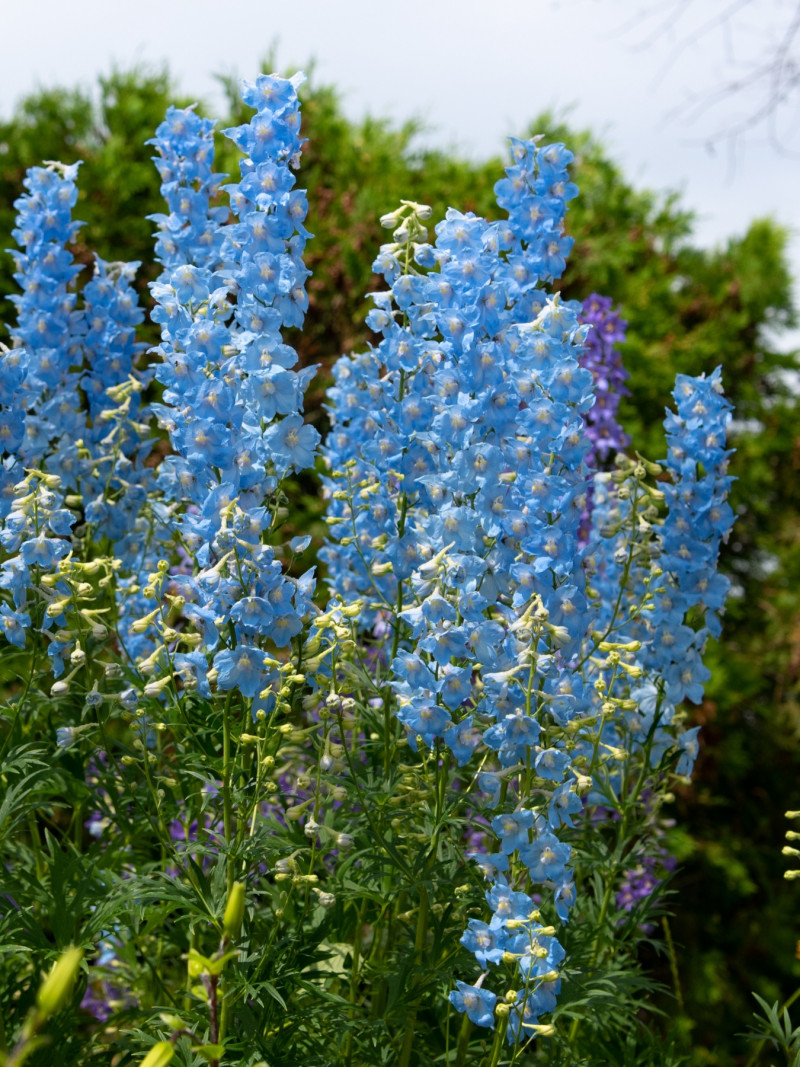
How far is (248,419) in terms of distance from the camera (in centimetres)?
246

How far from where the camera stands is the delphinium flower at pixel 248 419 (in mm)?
2285

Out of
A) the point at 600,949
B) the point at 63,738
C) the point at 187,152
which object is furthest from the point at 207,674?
the point at 187,152

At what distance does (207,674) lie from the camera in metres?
2.38

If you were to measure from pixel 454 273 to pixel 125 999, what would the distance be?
2.51 m

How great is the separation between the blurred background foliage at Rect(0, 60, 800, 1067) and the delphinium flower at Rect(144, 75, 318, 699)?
8.89 ft

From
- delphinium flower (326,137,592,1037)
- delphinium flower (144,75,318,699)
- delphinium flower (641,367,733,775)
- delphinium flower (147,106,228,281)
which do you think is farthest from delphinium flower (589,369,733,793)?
delphinium flower (147,106,228,281)

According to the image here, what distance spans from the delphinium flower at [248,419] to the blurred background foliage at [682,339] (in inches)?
107

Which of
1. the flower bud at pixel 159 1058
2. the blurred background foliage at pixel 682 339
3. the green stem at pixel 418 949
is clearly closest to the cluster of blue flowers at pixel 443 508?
the green stem at pixel 418 949

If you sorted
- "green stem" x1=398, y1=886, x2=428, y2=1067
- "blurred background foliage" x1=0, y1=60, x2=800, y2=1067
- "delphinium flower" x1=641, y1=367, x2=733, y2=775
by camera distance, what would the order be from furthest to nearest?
"blurred background foliage" x1=0, y1=60, x2=800, y2=1067 → "delphinium flower" x1=641, y1=367, x2=733, y2=775 → "green stem" x1=398, y1=886, x2=428, y2=1067

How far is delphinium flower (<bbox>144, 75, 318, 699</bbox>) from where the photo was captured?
90.0 inches

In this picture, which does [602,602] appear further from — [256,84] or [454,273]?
[256,84]

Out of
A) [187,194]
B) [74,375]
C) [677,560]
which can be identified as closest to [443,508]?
[677,560]

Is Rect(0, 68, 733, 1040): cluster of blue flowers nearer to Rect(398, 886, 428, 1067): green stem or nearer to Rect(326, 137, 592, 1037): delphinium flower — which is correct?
Rect(326, 137, 592, 1037): delphinium flower

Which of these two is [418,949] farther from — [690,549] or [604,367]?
[604,367]
